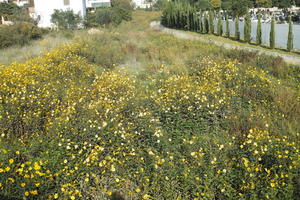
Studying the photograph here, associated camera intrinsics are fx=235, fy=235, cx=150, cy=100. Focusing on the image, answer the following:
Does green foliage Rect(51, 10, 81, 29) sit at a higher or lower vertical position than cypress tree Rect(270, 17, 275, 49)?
higher

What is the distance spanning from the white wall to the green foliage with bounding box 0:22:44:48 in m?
17.6

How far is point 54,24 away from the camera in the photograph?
3038 centimetres

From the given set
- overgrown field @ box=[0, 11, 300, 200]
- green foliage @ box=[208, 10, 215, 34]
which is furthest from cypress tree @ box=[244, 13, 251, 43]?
overgrown field @ box=[0, 11, 300, 200]

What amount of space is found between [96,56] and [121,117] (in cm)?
688

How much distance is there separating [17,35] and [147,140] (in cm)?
1446

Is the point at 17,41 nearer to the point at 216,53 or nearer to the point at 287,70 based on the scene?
the point at 216,53

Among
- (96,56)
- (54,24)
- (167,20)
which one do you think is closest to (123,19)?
(167,20)

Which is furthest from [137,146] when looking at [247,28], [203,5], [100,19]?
[203,5]

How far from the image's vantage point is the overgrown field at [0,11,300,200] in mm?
3086

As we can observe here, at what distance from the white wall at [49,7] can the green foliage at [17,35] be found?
17.6 metres

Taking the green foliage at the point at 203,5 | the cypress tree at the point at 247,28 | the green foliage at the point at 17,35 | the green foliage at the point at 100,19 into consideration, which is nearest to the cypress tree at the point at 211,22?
the cypress tree at the point at 247,28

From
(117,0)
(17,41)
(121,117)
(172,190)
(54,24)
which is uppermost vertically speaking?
(117,0)

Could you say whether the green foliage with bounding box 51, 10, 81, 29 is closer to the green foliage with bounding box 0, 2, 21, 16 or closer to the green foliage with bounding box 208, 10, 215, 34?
the green foliage with bounding box 0, 2, 21, 16

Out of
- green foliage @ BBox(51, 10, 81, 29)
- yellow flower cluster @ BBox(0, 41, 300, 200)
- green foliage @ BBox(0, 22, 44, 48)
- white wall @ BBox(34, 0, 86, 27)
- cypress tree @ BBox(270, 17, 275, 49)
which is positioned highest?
white wall @ BBox(34, 0, 86, 27)
